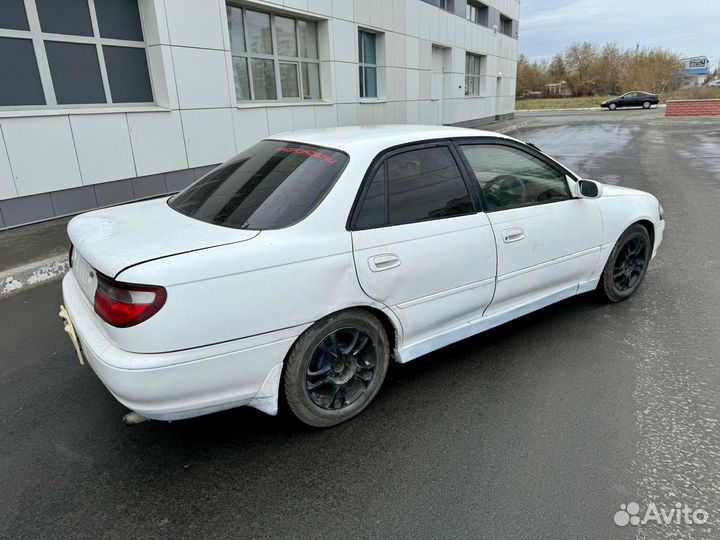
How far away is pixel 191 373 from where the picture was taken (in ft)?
7.33

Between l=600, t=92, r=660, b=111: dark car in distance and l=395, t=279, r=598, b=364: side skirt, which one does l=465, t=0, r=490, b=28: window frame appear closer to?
l=395, t=279, r=598, b=364: side skirt

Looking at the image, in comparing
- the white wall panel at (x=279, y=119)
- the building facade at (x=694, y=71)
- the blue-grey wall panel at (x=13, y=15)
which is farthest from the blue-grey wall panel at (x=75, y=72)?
the building facade at (x=694, y=71)

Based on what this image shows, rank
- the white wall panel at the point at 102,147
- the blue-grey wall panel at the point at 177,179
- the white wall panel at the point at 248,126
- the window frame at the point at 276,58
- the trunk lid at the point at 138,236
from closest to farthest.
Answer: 1. the trunk lid at the point at 138,236
2. the white wall panel at the point at 102,147
3. the blue-grey wall panel at the point at 177,179
4. the white wall panel at the point at 248,126
5. the window frame at the point at 276,58

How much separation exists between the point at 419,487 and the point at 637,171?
1141cm

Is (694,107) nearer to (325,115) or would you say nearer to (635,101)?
(635,101)

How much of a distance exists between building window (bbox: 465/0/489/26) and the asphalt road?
23462 millimetres

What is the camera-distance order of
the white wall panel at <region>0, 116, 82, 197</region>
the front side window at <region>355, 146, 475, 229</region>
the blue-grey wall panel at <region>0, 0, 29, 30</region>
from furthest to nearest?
the white wall panel at <region>0, 116, 82, 197</region> → the blue-grey wall panel at <region>0, 0, 29, 30</region> → the front side window at <region>355, 146, 475, 229</region>

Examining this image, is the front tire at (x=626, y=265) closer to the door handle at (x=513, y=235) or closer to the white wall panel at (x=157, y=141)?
the door handle at (x=513, y=235)

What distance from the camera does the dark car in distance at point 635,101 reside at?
44.3 metres

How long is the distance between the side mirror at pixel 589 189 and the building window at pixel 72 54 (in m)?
7.10

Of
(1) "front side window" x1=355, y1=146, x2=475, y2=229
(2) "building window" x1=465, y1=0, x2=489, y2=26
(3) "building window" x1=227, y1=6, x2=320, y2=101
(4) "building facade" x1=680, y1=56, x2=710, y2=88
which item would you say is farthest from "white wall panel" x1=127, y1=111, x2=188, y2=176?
(4) "building facade" x1=680, y1=56, x2=710, y2=88

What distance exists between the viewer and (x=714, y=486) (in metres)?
2.31

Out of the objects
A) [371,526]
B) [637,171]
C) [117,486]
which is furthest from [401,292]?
[637,171]

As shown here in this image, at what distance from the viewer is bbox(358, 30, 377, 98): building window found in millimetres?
13789
